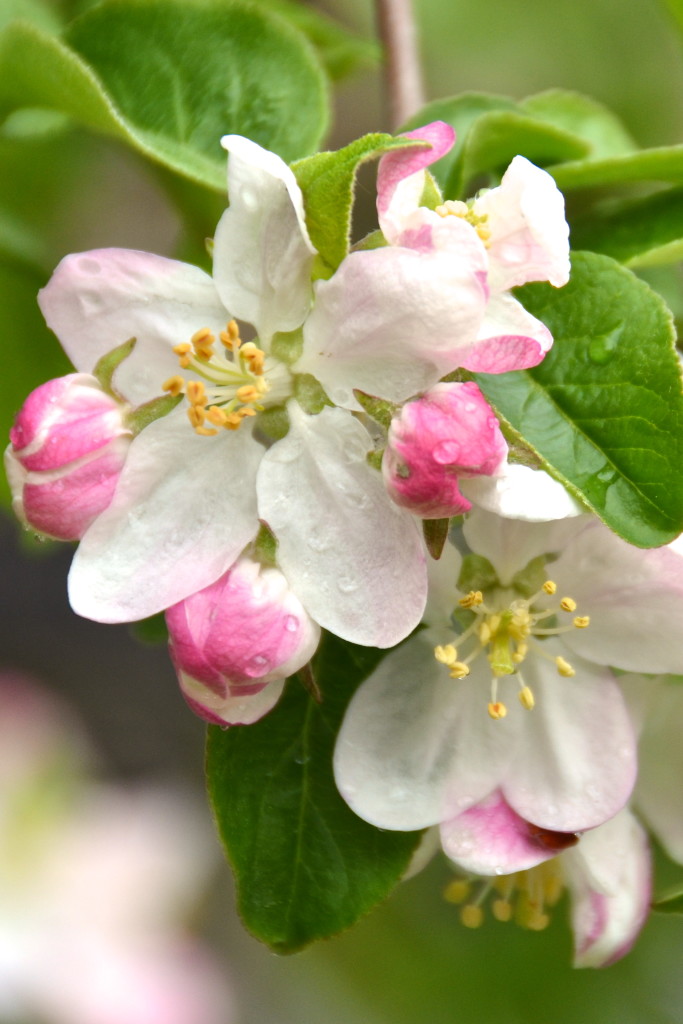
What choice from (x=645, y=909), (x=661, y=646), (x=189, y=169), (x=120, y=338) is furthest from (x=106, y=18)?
(x=645, y=909)

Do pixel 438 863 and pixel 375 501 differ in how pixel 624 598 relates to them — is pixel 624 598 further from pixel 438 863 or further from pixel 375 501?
pixel 438 863

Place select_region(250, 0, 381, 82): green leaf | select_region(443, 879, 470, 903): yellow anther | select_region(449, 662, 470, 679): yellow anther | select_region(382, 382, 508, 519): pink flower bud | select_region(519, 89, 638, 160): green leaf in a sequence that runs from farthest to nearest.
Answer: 1. select_region(250, 0, 381, 82): green leaf
2. select_region(519, 89, 638, 160): green leaf
3. select_region(443, 879, 470, 903): yellow anther
4. select_region(449, 662, 470, 679): yellow anther
5. select_region(382, 382, 508, 519): pink flower bud

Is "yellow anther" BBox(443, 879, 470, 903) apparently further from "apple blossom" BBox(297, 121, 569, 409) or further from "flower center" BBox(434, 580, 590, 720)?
"apple blossom" BBox(297, 121, 569, 409)

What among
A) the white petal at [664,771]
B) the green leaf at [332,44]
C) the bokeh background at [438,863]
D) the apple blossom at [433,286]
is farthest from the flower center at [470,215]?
the bokeh background at [438,863]

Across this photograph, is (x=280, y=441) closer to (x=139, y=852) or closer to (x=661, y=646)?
(x=661, y=646)

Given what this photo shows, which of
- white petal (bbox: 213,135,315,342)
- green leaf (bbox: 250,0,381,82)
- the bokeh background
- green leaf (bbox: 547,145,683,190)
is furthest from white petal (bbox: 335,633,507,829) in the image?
the bokeh background

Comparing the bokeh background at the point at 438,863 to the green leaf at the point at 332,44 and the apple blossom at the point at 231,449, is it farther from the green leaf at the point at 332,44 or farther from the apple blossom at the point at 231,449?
the apple blossom at the point at 231,449

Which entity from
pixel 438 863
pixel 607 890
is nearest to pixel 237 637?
pixel 607 890
